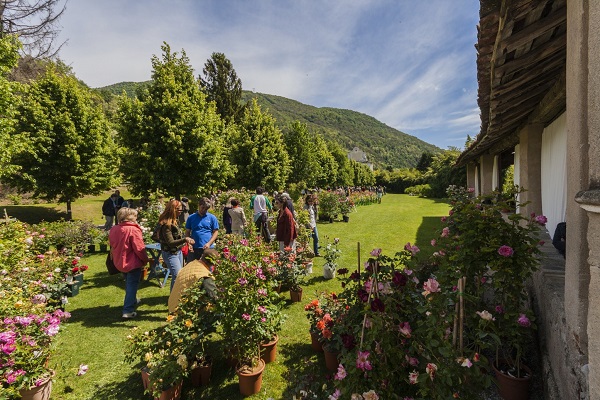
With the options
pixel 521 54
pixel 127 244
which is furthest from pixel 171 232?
pixel 521 54

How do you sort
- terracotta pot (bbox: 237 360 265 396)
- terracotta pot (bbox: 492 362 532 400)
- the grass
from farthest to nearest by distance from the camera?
1. the grass
2. terracotta pot (bbox: 237 360 265 396)
3. terracotta pot (bbox: 492 362 532 400)

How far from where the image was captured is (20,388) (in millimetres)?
2779

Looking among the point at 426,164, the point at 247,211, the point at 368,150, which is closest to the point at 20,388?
the point at 247,211

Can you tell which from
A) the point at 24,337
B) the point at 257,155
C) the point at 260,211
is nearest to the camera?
the point at 24,337

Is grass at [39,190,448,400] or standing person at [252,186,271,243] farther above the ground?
standing person at [252,186,271,243]

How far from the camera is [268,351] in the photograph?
3.81 m

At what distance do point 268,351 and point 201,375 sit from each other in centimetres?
85

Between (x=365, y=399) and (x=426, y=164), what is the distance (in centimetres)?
6802

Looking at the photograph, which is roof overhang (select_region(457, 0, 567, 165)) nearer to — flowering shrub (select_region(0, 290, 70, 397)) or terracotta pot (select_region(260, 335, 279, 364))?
terracotta pot (select_region(260, 335, 279, 364))

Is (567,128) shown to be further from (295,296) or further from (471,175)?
(471,175)

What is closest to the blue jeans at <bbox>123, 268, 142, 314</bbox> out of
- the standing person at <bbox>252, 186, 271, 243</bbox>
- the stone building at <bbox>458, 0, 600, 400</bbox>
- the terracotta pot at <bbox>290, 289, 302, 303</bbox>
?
the terracotta pot at <bbox>290, 289, 302, 303</bbox>

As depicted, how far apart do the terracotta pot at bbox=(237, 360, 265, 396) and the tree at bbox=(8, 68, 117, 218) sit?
48.9 ft

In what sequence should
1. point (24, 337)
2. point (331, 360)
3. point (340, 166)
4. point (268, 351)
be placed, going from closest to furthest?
1. point (24, 337)
2. point (331, 360)
3. point (268, 351)
4. point (340, 166)

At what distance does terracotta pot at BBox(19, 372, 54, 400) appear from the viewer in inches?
115
